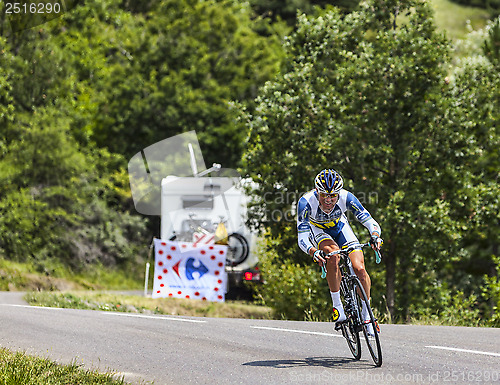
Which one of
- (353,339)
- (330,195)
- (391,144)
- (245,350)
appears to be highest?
(391,144)

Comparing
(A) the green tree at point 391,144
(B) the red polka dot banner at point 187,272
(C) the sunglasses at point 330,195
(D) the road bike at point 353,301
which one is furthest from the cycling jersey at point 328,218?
(B) the red polka dot banner at point 187,272

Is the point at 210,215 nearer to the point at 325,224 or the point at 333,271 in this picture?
the point at 325,224

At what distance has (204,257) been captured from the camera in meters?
20.6

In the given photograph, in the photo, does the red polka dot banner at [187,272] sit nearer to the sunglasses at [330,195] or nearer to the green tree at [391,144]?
the green tree at [391,144]

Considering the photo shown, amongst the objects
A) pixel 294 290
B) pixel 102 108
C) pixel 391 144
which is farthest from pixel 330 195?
pixel 102 108

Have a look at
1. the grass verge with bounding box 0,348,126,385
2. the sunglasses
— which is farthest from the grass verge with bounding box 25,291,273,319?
the sunglasses

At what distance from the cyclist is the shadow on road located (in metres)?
0.46

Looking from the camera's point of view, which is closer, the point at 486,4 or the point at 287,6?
the point at 287,6

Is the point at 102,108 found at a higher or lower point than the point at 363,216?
higher

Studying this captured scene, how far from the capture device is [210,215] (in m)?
22.7

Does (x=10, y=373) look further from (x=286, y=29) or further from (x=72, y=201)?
(x=286, y=29)

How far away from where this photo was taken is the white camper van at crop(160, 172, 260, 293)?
71.9ft

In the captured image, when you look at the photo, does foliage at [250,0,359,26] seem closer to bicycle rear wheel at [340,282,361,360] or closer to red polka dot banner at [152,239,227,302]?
red polka dot banner at [152,239,227,302]

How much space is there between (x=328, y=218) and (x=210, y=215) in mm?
14827
